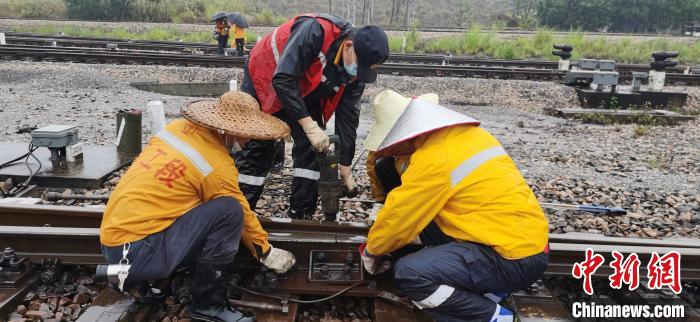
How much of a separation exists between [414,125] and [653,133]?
7434 millimetres

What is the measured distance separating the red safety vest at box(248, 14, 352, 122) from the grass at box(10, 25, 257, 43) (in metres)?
16.4

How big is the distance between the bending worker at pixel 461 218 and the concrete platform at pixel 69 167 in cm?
335

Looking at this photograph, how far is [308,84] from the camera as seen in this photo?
370 cm

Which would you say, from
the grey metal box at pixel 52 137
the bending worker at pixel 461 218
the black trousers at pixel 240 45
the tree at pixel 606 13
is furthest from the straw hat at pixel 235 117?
the tree at pixel 606 13

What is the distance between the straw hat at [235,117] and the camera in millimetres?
2570

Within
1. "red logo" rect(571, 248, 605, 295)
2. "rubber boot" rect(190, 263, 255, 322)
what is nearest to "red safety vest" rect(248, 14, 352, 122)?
"rubber boot" rect(190, 263, 255, 322)

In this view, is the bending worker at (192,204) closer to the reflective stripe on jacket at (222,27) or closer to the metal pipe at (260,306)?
the metal pipe at (260,306)

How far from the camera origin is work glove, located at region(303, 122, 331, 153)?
3.53 metres

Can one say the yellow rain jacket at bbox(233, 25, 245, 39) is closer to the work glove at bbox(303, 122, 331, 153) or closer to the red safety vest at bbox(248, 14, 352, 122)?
the red safety vest at bbox(248, 14, 352, 122)

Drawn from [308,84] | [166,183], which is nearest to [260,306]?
[166,183]

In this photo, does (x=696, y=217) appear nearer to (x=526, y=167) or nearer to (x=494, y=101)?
(x=526, y=167)

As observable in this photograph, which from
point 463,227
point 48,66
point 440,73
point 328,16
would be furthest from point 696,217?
point 48,66

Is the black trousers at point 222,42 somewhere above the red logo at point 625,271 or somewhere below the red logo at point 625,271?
above
